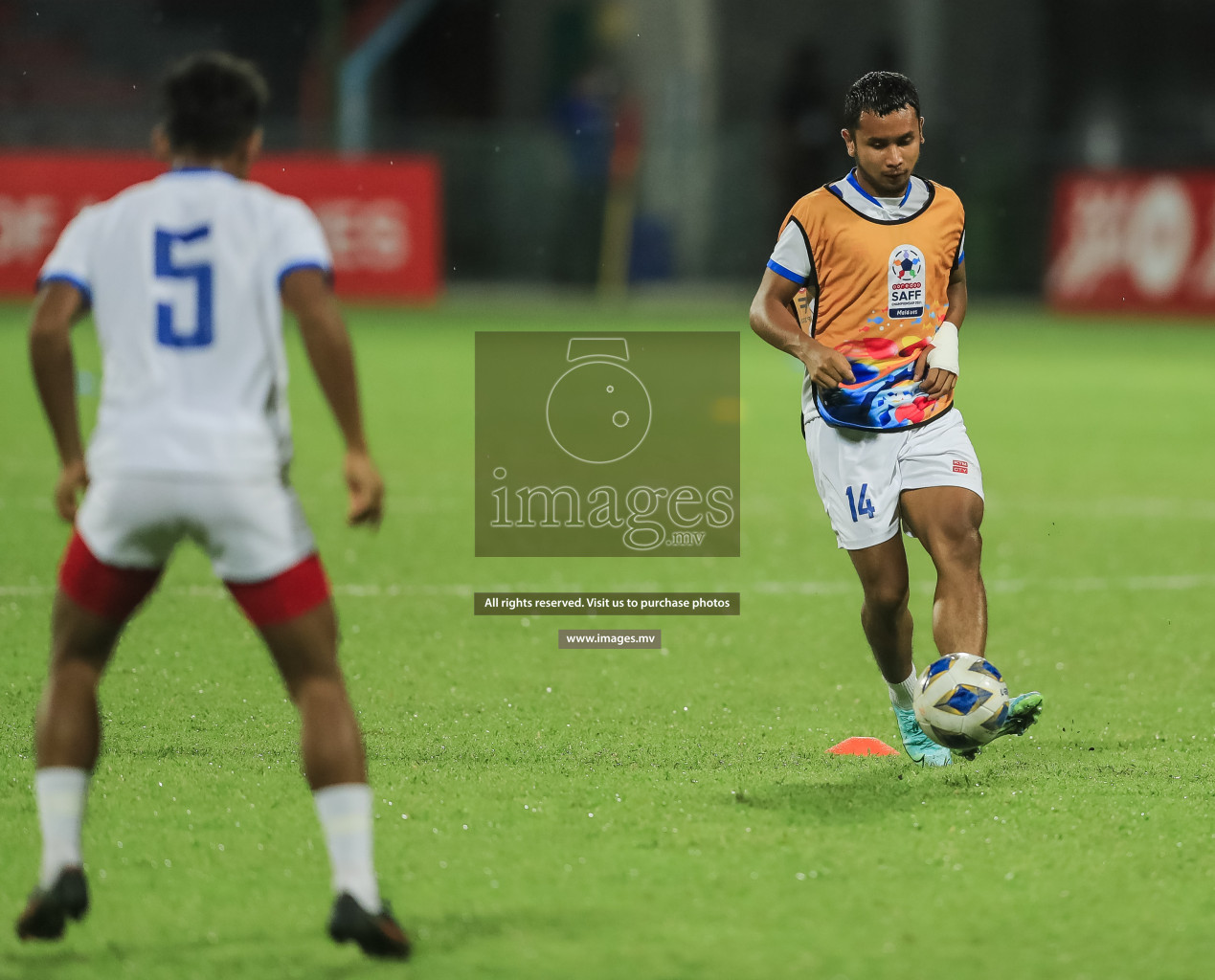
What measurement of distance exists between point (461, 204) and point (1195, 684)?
63.5 feet

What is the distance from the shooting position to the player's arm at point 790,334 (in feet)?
17.7

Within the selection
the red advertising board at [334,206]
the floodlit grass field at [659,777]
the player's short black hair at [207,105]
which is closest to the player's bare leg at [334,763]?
the floodlit grass field at [659,777]

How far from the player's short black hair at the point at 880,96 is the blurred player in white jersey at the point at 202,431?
6.82ft

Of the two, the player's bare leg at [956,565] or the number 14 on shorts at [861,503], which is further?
the number 14 on shorts at [861,503]

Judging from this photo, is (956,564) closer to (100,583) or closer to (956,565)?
(956,565)

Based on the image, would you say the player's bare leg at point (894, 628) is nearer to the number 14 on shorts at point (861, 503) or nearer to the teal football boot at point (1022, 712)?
the number 14 on shorts at point (861, 503)

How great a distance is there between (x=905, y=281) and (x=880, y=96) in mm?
544

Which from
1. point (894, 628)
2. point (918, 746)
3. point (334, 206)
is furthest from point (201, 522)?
point (334, 206)

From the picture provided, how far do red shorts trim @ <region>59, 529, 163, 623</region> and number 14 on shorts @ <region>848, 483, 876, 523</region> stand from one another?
234 centimetres

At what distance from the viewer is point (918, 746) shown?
5766 millimetres

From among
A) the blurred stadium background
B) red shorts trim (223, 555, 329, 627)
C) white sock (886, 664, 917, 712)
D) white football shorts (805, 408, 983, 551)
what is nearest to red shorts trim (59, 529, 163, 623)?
red shorts trim (223, 555, 329, 627)

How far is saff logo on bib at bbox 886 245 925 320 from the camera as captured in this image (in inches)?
218

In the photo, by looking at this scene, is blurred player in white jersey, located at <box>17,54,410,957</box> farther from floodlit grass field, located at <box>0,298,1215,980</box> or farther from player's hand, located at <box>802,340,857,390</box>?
player's hand, located at <box>802,340,857,390</box>

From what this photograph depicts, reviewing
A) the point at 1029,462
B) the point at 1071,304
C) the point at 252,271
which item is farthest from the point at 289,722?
the point at 1071,304
